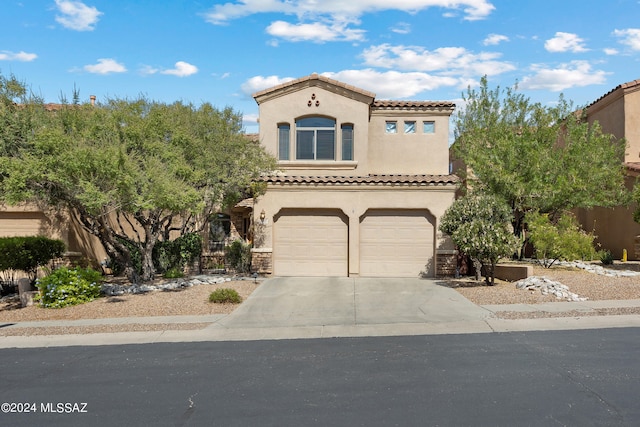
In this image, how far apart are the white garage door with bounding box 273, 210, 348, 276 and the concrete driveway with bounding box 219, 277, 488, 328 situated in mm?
988

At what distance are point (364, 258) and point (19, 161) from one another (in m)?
10.9

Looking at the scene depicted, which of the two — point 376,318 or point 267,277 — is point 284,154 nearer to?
point 267,277

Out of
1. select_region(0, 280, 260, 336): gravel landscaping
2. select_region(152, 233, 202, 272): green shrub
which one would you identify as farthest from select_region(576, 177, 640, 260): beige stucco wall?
select_region(0, 280, 260, 336): gravel landscaping

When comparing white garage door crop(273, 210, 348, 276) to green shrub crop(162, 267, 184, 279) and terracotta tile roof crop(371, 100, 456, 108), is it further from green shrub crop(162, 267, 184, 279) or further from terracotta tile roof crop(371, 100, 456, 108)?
terracotta tile roof crop(371, 100, 456, 108)

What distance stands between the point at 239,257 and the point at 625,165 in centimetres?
1561

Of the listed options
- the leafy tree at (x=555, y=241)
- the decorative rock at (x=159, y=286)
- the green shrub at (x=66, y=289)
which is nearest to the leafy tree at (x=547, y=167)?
the leafy tree at (x=555, y=241)

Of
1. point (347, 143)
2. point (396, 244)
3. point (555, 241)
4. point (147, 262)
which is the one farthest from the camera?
point (347, 143)

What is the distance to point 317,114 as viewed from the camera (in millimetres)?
20734

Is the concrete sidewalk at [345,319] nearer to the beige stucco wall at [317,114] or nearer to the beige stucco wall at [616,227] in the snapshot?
the beige stucco wall at [317,114]

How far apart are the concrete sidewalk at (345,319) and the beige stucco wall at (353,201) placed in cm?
265

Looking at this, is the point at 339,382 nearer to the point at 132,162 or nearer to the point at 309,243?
the point at 132,162

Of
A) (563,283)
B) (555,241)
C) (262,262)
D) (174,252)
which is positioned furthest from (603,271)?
(174,252)

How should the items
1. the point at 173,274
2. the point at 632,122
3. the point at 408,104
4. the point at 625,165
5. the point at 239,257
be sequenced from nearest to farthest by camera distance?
1. the point at 173,274
2. the point at 239,257
3. the point at 625,165
4. the point at 408,104
5. the point at 632,122

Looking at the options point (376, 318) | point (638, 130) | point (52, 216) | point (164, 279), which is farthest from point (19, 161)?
point (638, 130)
